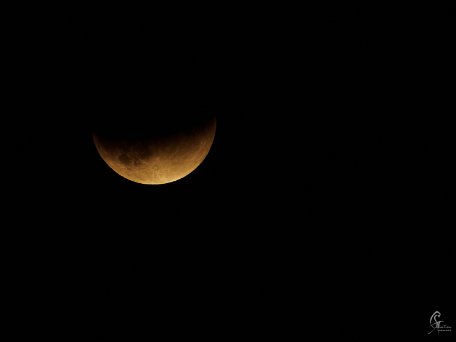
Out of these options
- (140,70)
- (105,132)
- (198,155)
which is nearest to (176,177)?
(198,155)

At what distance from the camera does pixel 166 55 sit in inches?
78.4

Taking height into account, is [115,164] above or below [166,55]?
below

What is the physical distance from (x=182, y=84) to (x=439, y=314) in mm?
3345

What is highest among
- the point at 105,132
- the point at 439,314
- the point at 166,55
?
the point at 166,55

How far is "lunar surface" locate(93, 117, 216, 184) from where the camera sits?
2.17m

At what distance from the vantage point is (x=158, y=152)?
2215mm

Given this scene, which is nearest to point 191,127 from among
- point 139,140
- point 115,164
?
point 139,140

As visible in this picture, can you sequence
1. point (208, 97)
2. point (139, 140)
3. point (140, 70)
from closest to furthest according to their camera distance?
point (140, 70)
point (139, 140)
point (208, 97)

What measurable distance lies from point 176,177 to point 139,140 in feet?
1.54

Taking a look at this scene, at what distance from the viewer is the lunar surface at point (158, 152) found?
217cm

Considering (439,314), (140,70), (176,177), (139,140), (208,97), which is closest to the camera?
(140,70)

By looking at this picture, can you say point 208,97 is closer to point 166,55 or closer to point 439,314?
point 166,55

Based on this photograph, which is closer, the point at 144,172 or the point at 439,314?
the point at 144,172

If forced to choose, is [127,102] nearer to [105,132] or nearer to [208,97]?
[105,132]
